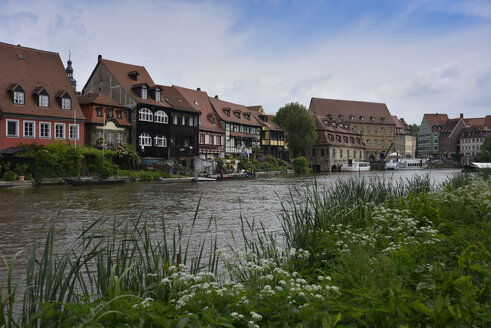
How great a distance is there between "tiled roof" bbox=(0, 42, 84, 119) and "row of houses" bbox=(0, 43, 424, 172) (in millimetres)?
81

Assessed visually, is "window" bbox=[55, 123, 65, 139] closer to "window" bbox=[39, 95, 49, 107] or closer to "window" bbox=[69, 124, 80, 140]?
"window" bbox=[69, 124, 80, 140]

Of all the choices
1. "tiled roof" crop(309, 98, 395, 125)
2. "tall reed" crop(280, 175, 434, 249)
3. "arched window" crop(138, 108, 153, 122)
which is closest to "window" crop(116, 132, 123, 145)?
"arched window" crop(138, 108, 153, 122)

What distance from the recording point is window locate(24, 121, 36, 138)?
3788 centimetres

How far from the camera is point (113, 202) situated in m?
22.2

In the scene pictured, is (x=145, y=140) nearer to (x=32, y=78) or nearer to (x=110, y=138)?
(x=110, y=138)

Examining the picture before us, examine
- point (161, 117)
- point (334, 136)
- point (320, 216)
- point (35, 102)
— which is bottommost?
point (320, 216)

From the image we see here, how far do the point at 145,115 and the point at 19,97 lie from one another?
13828mm

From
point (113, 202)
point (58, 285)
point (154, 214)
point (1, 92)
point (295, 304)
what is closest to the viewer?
point (295, 304)

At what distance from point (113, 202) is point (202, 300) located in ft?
64.1

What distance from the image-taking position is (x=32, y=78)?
40.8 metres

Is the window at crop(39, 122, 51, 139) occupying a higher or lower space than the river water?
higher

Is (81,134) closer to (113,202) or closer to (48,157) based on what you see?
(48,157)

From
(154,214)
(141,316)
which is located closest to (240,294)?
(141,316)

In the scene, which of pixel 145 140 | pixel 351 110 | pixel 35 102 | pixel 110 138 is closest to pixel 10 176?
pixel 35 102
